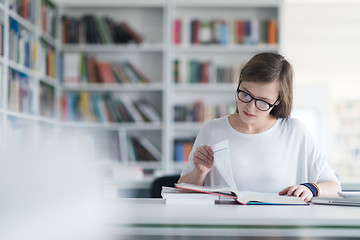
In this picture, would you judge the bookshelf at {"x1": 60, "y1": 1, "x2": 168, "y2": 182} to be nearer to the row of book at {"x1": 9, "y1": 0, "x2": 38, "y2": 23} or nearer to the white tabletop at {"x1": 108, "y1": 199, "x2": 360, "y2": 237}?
the row of book at {"x1": 9, "y1": 0, "x2": 38, "y2": 23}

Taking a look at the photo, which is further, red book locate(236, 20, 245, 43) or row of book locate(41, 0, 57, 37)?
red book locate(236, 20, 245, 43)

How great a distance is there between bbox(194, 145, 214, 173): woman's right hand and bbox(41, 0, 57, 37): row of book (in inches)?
127

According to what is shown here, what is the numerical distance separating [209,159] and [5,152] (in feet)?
2.85

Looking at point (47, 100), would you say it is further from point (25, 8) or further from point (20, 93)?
point (25, 8)

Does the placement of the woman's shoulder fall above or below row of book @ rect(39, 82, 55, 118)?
below

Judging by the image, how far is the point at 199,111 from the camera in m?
4.74

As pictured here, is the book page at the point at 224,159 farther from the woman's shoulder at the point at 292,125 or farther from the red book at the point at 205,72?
the red book at the point at 205,72

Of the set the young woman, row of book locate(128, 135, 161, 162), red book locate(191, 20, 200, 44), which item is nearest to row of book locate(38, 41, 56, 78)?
row of book locate(128, 135, 161, 162)

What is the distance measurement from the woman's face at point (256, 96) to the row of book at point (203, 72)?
3.08 meters

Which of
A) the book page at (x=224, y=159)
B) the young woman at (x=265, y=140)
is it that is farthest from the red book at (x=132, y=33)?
the book page at (x=224, y=159)

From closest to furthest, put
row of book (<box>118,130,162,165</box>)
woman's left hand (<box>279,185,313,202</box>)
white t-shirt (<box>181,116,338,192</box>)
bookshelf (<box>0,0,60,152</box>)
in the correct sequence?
woman's left hand (<box>279,185,313,202</box>), white t-shirt (<box>181,116,338,192</box>), bookshelf (<box>0,0,60,152</box>), row of book (<box>118,130,162,165</box>)

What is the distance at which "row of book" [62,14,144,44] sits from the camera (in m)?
4.73

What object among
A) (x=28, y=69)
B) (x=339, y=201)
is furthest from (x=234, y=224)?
(x=28, y=69)

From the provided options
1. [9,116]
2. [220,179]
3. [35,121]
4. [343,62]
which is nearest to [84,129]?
[35,121]
